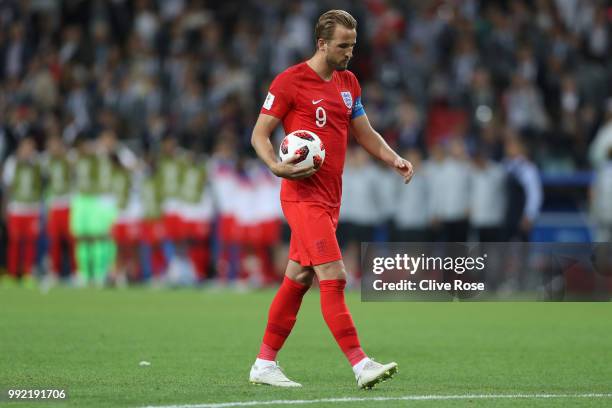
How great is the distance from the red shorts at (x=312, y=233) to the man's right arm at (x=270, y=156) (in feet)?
0.83

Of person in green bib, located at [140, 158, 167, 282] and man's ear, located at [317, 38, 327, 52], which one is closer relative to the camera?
man's ear, located at [317, 38, 327, 52]

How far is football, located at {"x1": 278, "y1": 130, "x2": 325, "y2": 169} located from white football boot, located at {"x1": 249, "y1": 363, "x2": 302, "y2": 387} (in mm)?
1374

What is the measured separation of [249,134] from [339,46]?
1465 cm

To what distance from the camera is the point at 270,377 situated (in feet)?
26.7

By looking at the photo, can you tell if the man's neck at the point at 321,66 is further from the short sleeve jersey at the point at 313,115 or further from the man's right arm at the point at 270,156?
the man's right arm at the point at 270,156

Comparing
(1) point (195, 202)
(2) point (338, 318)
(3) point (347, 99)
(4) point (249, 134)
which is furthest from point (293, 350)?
(4) point (249, 134)

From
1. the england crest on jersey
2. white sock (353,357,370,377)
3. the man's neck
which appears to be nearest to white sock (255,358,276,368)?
white sock (353,357,370,377)

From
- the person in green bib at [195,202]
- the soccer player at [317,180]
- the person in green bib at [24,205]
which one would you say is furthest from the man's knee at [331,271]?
the person in green bib at [24,205]

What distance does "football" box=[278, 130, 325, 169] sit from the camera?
782cm

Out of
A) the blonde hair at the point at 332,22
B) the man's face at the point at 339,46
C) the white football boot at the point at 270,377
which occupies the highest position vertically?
the blonde hair at the point at 332,22

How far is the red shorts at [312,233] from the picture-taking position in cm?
793

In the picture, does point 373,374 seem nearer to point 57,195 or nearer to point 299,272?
point 299,272

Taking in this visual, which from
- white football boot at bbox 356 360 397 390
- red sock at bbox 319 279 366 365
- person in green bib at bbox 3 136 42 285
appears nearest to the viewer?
white football boot at bbox 356 360 397 390

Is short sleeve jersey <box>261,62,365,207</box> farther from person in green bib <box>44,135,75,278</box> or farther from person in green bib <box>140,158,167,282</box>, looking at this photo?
person in green bib <box>44,135,75,278</box>
